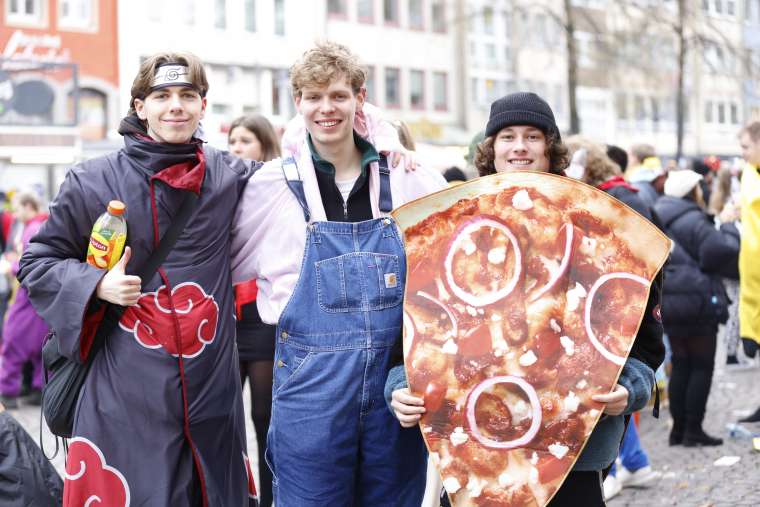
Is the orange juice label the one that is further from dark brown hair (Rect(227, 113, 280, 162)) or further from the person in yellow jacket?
the person in yellow jacket

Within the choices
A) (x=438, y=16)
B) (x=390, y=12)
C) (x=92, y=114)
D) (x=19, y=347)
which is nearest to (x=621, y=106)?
(x=438, y=16)

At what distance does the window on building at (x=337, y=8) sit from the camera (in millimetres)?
39406

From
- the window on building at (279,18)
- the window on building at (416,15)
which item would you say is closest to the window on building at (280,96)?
the window on building at (279,18)

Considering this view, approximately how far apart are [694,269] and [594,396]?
481cm

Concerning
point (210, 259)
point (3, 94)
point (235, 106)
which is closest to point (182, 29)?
point (235, 106)

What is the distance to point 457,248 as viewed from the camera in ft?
10.3

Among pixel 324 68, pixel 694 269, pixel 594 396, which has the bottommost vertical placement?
pixel 694 269

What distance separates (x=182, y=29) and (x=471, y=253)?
32.9 m

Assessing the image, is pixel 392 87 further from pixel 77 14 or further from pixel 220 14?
pixel 77 14

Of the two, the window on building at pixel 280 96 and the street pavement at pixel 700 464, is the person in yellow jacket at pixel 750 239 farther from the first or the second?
the window on building at pixel 280 96

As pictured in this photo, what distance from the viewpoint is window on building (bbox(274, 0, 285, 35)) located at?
122 feet

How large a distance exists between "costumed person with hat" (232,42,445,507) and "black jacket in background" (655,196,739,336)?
419 centimetres

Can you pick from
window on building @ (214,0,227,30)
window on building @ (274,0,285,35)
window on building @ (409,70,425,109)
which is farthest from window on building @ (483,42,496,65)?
window on building @ (214,0,227,30)

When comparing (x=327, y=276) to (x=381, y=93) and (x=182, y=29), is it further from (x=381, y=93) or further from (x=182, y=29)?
(x=381, y=93)
